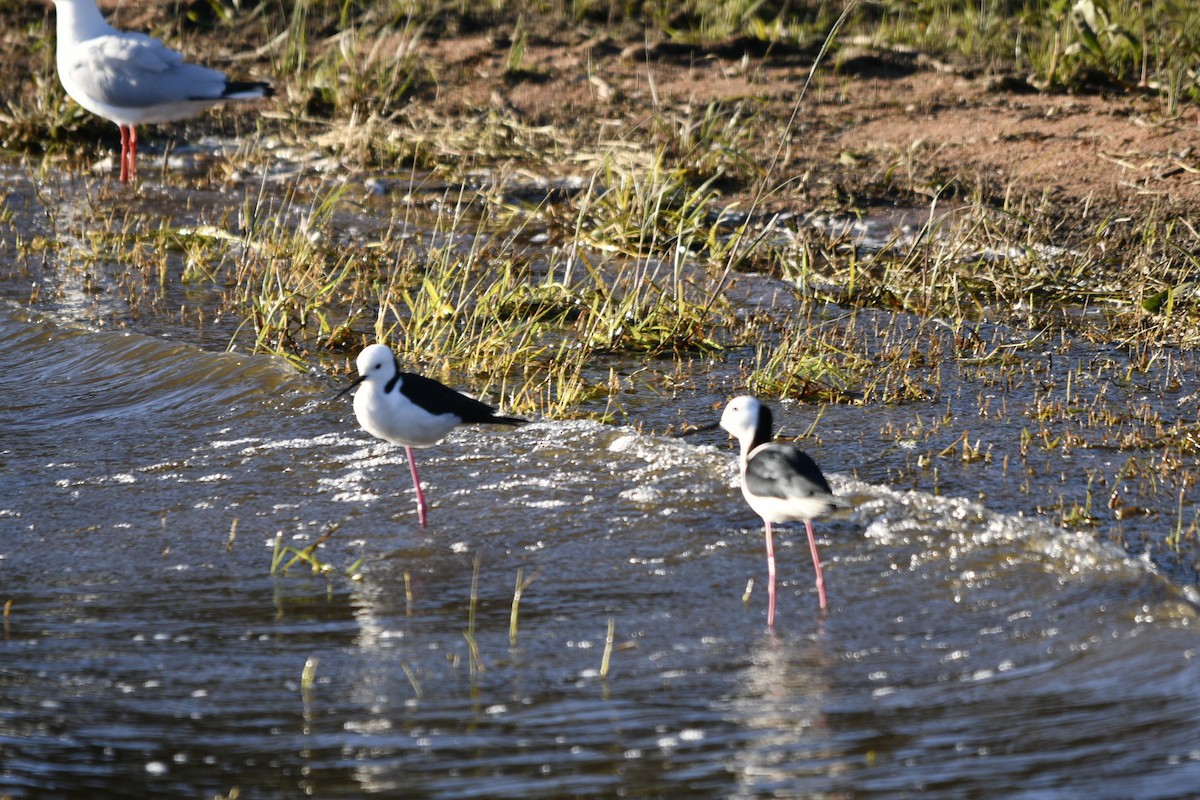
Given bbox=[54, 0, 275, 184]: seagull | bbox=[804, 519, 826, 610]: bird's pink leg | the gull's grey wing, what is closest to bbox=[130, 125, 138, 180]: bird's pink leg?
bbox=[54, 0, 275, 184]: seagull

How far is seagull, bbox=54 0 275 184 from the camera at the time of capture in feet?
35.4

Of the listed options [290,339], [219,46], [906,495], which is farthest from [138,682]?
[219,46]

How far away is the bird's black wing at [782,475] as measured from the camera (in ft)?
15.8

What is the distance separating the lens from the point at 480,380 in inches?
285

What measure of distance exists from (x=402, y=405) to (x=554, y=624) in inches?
47.1

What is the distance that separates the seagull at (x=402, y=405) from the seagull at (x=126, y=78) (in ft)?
19.9

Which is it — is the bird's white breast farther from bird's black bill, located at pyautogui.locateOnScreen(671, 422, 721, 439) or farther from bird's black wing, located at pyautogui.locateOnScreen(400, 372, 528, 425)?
bird's black bill, located at pyautogui.locateOnScreen(671, 422, 721, 439)

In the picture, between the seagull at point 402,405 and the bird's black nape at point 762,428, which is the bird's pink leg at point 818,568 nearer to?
the bird's black nape at point 762,428

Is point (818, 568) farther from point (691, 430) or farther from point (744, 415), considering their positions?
point (691, 430)

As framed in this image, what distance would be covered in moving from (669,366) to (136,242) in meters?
4.08

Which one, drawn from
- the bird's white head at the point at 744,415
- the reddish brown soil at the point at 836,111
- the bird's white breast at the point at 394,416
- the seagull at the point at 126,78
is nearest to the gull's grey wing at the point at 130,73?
the seagull at the point at 126,78

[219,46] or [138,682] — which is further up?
[219,46]

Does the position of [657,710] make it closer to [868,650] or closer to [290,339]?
[868,650]

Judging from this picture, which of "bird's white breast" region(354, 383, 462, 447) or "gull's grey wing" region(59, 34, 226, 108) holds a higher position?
"gull's grey wing" region(59, 34, 226, 108)
